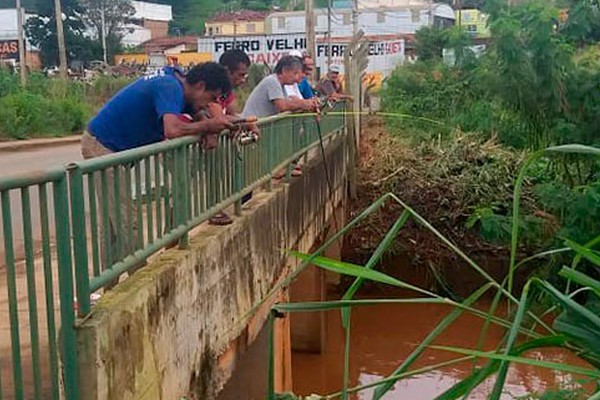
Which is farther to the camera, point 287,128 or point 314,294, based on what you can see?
point 314,294

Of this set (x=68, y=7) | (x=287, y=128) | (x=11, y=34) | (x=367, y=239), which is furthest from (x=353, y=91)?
(x=11, y=34)

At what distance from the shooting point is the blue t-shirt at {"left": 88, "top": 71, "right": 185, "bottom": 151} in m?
4.41

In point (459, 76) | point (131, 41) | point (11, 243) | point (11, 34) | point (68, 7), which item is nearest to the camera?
point (11, 243)

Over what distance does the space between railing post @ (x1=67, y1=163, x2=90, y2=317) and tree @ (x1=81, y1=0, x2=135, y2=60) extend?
50.7m

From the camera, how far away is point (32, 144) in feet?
68.6

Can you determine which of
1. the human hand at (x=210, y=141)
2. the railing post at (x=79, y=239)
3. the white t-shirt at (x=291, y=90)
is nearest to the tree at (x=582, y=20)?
the white t-shirt at (x=291, y=90)

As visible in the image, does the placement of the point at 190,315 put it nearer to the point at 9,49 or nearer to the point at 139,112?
the point at 139,112

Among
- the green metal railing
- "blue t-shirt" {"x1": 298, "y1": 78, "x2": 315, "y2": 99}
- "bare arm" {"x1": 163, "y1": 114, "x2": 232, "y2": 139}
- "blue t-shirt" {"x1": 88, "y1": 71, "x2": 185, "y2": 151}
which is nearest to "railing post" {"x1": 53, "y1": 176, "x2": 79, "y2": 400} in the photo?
the green metal railing

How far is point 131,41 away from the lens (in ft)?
218

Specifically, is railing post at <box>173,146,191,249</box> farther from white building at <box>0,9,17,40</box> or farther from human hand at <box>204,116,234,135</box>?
white building at <box>0,9,17,40</box>

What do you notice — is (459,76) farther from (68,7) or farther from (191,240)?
(68,7)

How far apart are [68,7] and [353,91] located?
139ft

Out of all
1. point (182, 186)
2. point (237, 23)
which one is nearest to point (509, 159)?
point (182, 186)

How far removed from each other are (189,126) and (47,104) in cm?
2163
